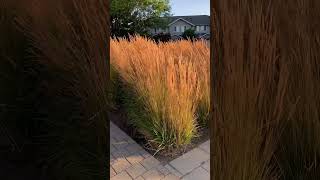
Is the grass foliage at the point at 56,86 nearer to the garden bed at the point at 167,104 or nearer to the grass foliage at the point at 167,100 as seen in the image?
the garden bed at the point at 167,104

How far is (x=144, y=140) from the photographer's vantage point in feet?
13.8

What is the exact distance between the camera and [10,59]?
1.52 meters

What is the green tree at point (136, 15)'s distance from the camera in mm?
24425

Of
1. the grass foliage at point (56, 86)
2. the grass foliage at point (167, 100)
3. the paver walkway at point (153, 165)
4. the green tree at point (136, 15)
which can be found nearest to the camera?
the grass foliage at point (56, 86)

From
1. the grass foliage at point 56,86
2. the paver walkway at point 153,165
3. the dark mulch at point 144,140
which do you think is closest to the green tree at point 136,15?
the dark mulch at point 144,140

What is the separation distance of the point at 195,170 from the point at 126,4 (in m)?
22.6

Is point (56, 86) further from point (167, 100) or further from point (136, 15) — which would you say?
point (136, 15)

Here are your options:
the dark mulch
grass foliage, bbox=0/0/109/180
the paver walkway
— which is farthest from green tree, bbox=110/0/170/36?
grass foliage, bbox=0/0/109/180

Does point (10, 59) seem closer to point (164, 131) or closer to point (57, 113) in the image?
point (57, 113)

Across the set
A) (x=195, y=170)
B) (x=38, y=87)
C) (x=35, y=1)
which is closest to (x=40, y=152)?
(x=38, y=87)

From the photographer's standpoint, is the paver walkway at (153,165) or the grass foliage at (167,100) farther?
the grass foliage at (167,100)

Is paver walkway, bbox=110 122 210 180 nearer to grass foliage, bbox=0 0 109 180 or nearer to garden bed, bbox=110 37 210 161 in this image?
garden bed, bbox=110 37 210 161

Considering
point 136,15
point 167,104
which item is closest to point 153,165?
point 167,104

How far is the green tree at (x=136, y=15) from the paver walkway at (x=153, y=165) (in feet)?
64.2
